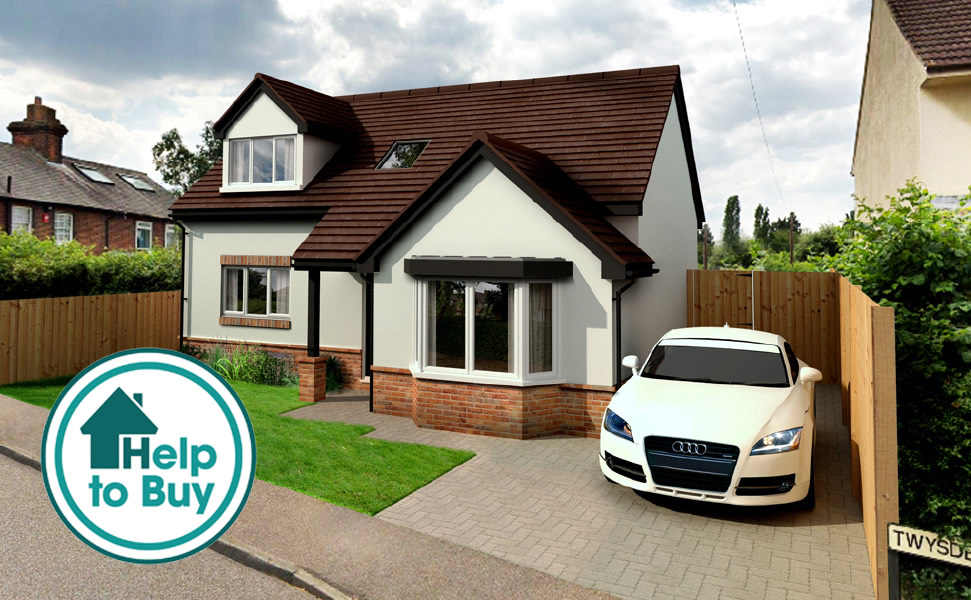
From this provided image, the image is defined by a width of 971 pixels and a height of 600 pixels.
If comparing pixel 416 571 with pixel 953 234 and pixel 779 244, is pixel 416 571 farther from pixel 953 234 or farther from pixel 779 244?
pixel 779 244

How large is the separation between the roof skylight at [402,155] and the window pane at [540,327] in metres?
5.98

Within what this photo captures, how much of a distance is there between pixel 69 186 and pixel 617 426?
3521 centimetres

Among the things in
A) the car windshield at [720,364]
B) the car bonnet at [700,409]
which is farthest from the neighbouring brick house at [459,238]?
the car bonnet at [700,409]

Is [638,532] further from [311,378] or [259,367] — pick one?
[259,367]

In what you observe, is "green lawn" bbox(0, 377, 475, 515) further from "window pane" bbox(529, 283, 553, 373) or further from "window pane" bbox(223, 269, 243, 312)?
"window pane" bbox(223, 269, 243, 312)

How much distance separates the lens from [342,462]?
27.1 ft

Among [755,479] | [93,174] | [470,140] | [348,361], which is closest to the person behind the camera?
[755,479]

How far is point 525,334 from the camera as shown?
31.8ft

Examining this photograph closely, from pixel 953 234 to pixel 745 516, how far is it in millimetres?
3765

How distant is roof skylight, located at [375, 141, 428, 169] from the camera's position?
14.7m

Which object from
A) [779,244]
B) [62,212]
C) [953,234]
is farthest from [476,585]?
[779,244]

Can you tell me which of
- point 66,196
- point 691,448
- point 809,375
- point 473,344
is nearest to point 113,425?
point 691,448

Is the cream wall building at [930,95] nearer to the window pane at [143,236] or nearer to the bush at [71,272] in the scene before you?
the bush at [71,272]

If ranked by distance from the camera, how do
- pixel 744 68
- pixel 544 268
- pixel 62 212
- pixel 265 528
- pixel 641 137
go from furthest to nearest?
pixel 62 212 < pixel 744 68 < pixel 641 137 < pixel 544 268 < pixel 265 528
